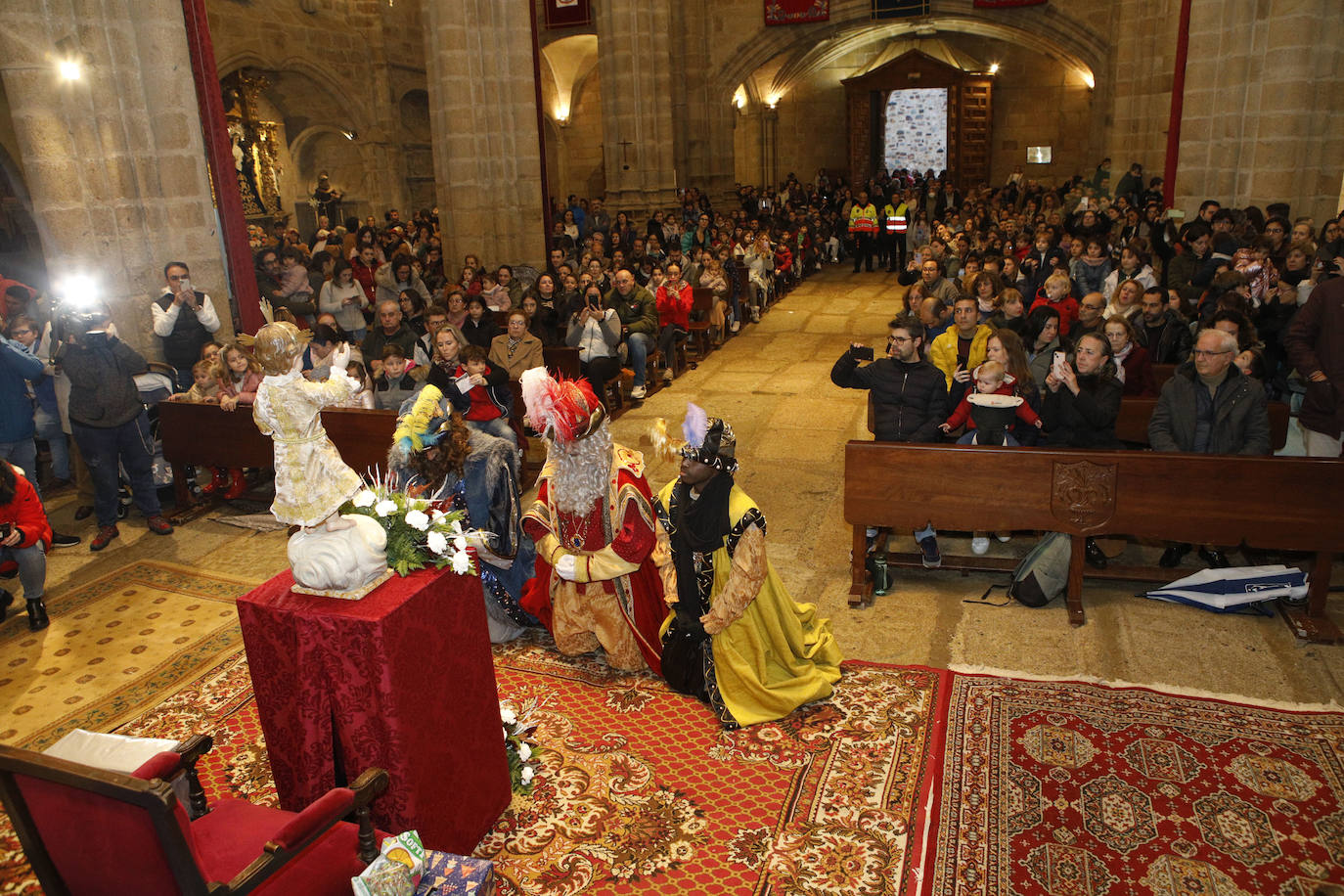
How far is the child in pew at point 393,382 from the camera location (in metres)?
7.16

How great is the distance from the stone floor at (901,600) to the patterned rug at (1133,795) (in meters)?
0.31

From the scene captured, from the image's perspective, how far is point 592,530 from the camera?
188 inches

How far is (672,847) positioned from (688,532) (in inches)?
52.6

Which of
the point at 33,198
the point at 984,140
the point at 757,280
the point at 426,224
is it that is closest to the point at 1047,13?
the point at 984,140

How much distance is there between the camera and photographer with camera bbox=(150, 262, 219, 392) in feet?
26.0

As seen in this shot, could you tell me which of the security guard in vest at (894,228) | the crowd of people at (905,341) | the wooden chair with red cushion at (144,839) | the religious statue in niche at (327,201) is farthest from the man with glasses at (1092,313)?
the religious statue in niche at (327,201)

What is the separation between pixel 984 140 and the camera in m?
27.5

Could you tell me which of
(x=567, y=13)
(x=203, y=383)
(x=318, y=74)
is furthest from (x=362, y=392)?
(x=567, y=13)

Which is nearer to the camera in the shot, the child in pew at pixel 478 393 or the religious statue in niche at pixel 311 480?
the religious statue in niche at pixel 311 480

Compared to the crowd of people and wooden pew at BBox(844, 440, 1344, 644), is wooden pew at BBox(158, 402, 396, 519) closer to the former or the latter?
the crowd of people

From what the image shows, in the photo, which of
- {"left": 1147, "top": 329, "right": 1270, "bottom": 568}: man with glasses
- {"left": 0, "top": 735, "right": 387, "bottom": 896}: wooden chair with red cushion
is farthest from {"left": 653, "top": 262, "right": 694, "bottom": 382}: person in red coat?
{"left": 0, "top": 735, "right": 387, "bottom": 896}: wooden chair with red cushion

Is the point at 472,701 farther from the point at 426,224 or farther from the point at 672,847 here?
the point at 426,224

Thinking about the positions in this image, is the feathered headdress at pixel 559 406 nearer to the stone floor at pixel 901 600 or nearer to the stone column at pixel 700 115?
the stone floor at pixel 901 600

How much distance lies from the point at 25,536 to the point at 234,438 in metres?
1.89
